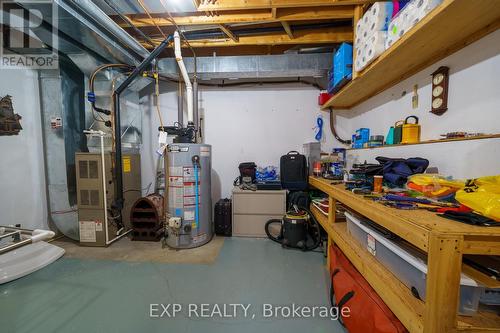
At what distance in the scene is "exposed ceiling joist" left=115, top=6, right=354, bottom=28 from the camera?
1.95 metres

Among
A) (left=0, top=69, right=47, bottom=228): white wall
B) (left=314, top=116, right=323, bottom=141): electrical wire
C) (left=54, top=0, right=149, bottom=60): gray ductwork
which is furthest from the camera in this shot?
(left=314, top=116, right=323, bottom=141): electrical wire

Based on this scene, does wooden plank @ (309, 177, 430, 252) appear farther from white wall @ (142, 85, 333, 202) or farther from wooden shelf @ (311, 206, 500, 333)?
white wall @ (142, 85, 333, 202)

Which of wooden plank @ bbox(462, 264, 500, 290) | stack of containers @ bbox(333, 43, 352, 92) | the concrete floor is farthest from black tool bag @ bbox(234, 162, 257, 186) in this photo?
wooden plank @ bbox(462, 264, 500, 290)

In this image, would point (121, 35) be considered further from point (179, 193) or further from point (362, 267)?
point (362, 267)

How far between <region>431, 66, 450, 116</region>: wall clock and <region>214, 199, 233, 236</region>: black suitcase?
2.35m

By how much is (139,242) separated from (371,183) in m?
2.76

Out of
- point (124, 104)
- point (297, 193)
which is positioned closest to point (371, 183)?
point (297, 193)

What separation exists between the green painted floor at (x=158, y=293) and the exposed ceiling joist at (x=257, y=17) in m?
2.52

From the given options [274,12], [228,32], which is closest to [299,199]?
[274,12]

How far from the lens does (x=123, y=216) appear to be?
274cm

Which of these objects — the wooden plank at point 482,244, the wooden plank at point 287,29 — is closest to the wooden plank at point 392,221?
the wooden plank at point 482,244

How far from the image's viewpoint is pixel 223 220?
2719mm

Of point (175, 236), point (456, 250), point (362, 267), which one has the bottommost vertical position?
point (175, 236)

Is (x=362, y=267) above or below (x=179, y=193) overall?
below
